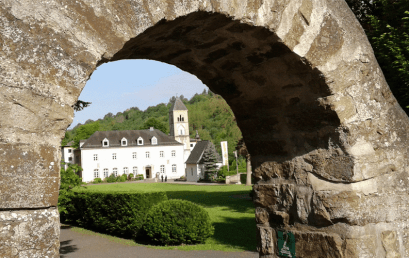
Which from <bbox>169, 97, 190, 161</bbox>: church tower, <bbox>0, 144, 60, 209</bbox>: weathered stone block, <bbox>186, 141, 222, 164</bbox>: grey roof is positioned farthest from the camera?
<bbox>169, 97, 190, 161</bbox>: church tower

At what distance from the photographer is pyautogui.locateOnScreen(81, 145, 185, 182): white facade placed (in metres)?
47.9

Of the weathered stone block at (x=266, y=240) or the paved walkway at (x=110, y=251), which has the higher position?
the weathered stone block at (x=266, y=240)

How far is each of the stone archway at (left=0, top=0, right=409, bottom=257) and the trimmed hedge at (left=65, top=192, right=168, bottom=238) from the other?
940 cm

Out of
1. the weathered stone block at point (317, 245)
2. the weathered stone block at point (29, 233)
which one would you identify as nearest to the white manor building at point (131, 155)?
the weathered stone block at point (317, 245)

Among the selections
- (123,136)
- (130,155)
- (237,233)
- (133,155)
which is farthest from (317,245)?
(123,136)

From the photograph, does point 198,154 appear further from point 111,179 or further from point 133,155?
point 111,179

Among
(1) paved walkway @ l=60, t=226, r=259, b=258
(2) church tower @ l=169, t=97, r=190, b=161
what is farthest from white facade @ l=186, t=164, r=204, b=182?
(1) paved walkway @ l=60, t=226, r=259, b=258

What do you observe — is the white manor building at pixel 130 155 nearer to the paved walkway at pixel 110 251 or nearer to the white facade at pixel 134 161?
the white facade at pixel 134 161

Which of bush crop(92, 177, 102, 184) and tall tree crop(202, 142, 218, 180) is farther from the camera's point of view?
bush crop(92, 177, 102, 184)

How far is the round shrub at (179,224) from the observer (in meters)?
10.4

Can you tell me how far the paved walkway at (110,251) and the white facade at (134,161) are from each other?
120 ft

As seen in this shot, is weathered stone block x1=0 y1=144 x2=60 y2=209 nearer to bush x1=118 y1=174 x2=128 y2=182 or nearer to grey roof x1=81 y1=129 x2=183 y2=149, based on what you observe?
bush x1=118 y1=174 x2=128 y2=182

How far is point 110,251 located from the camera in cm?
1052

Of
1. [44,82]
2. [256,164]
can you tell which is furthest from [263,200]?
[44,82]
